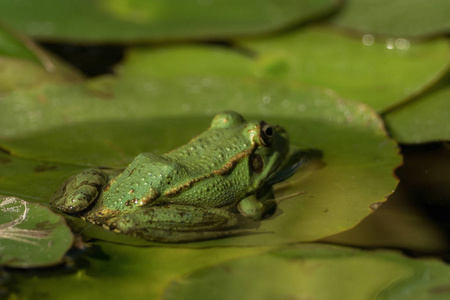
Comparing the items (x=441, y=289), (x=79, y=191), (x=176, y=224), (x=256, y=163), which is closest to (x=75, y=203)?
(x=79, y=191)

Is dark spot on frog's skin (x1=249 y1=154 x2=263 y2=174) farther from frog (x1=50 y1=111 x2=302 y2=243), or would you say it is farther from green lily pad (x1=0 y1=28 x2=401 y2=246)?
green lily pad (x1=0 y1=28 x2=401 y2=246)

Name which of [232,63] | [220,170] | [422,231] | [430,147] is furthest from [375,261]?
[232,63]

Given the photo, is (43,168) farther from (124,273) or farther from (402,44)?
(402,44)

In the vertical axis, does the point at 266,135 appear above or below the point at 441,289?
above

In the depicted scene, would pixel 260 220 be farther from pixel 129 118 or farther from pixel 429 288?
pixel 129 118

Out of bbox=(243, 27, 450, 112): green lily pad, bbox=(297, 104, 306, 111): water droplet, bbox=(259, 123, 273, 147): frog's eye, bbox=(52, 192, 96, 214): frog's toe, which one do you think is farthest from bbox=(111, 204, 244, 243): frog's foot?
bbox=(243, 27, 450, 112): green lily pad

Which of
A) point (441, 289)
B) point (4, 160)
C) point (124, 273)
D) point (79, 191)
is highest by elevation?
point (4, 160)
